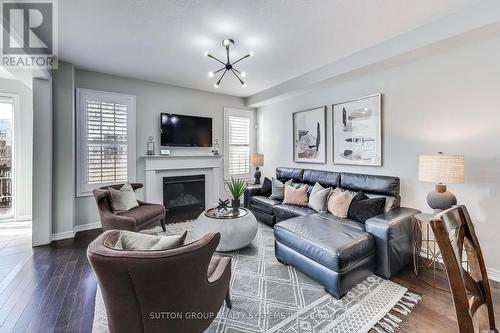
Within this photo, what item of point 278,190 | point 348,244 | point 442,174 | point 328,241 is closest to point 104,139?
point 278,190

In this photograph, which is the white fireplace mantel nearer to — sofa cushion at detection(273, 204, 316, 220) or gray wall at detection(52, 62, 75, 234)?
gray wall at detection(52, 62, 75, 234)

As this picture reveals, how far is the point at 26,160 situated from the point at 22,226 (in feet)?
A: 4.06

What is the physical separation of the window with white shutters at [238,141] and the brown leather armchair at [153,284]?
417 cm

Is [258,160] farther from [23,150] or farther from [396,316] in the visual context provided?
[23,150]

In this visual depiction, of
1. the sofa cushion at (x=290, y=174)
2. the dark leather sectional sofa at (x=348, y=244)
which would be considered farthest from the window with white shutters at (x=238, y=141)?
the dark leather sectional sofa at (x=348, y=244)

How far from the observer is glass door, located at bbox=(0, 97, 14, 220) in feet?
14.0

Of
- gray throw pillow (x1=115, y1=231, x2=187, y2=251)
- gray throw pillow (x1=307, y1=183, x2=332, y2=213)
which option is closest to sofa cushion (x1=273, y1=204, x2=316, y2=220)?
gray throw pillow (x1=307, y1=183, x2=332, y2=213)

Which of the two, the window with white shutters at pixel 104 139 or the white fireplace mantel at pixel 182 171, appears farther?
the white fireplace mantel at pixel 182 171

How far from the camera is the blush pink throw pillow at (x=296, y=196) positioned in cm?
378

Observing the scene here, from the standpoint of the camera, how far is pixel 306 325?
1774mm

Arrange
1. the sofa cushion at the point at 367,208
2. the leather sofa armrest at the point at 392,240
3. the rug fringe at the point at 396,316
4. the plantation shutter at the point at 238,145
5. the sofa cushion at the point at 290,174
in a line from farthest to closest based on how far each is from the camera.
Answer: the plantation shutter at the point at 238,145 → the sofa cushion at the point at 290,174 → the sofa cushion at the point at 367,208 → the leather sofa armrest at the point at 392,240 → the rug fringe at the point at 396,316

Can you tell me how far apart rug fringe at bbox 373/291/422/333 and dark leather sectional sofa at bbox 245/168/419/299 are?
0.95ft

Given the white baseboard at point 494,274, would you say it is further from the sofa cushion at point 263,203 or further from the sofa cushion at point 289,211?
the sofa cushion at point 263,203

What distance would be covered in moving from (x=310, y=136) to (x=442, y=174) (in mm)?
2376
